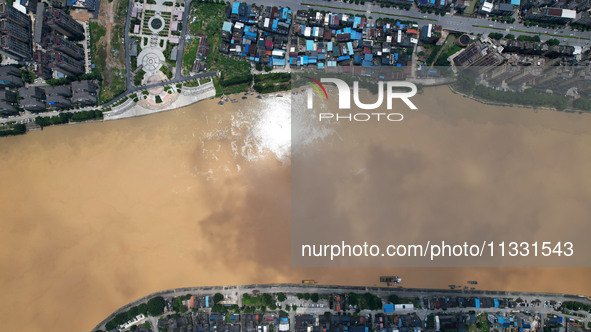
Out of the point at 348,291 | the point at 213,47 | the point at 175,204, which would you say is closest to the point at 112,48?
the point at 213,47

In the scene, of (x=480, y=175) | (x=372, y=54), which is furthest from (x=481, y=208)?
(x=372, y=54)

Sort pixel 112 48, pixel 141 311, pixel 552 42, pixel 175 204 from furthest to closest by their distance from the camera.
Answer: pixel 112 48, pixel 552 42, pixel 175 204, pixel 141 311

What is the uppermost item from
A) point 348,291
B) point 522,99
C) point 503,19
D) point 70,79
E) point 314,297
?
point 503,19

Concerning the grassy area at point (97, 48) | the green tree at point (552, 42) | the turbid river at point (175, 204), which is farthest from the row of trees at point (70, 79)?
the green tree at point (552, 42)

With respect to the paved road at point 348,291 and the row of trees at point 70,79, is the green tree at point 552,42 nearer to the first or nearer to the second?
the paved road at point 348,291

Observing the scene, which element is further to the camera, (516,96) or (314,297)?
(516,96)

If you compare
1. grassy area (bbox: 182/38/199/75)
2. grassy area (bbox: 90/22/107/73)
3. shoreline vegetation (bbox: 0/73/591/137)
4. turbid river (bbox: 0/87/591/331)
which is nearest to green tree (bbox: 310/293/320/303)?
turbid river (bbox: 0/87/591/331)

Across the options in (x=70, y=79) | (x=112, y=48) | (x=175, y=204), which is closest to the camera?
(x=175, y=204)

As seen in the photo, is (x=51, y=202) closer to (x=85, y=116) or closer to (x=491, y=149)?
(x=85, y=116)

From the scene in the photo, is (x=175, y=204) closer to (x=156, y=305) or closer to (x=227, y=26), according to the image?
(x=156, y=305)

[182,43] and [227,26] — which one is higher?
[227,26]
